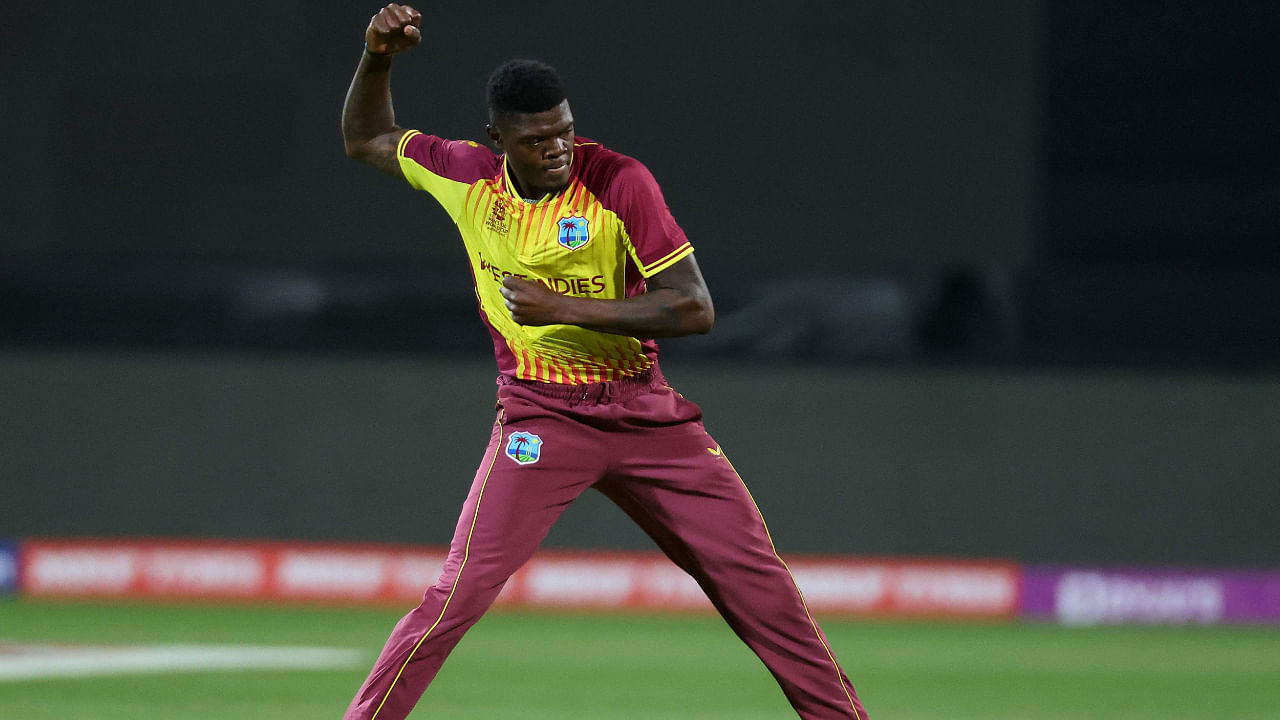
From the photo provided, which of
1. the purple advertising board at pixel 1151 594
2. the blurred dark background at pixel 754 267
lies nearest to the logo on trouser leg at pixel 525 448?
the blurred dark background at pixel 754 267

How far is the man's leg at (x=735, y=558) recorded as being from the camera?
3.99 meters

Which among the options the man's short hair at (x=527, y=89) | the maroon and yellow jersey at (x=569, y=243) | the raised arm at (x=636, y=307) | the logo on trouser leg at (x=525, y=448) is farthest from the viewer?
the logo on trouser leg at (x=525, y=448)

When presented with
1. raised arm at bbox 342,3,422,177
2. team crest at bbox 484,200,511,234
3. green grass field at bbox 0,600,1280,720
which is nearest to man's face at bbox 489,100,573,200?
team crest at bbox 484,200,511,234

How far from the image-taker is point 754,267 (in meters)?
9.22

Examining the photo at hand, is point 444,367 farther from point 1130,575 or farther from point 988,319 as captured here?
point 1130,575

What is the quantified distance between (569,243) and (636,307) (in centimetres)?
31

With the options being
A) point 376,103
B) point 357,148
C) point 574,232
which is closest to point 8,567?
point 357,148

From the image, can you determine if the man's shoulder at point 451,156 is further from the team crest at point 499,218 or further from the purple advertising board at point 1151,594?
the purple advertising board at point 1151,594

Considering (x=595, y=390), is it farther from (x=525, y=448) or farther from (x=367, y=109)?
(x=367, y=109)

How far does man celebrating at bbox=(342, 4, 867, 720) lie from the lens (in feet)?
12.7

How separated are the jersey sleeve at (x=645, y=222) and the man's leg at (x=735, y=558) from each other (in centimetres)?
48

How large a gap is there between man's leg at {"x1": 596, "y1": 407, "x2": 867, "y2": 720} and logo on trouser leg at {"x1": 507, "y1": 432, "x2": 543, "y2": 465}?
215 mm

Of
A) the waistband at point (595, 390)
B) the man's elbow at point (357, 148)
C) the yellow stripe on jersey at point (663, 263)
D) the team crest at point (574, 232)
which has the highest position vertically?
the man's elbow at point (357, 148)

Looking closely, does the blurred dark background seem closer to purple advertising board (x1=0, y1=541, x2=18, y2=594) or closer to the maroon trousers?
purple advertising board (x1=0, y1=541, x2=18, y2=594)
